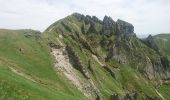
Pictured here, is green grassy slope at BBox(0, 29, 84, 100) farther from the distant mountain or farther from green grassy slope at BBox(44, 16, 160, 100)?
green grassy slope at BBox(44, 16, 160, 100)

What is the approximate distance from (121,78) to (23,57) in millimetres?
92689

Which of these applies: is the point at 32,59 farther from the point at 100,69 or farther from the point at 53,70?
the point at 100,69

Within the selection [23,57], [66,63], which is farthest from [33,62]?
[66,63]

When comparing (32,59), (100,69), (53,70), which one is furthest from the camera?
(100,69)

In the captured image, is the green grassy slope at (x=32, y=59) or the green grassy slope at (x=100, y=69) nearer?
the green grassy slope at (x=32, y=59)

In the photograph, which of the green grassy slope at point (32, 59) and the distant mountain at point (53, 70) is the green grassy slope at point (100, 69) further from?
the green grassy slope at point (32, 59)

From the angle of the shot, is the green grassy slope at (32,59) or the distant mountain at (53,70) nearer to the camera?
the distant mountain at (53,70)

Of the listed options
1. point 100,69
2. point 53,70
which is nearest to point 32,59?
point 53,70

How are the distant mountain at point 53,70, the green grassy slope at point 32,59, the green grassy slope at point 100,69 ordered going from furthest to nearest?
the green grassy slope at point 100,69
the green grassy slope at point 32,59
the distant mountain at point 53,70

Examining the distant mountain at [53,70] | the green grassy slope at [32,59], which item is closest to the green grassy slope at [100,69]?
the distant mountain at [53,70]

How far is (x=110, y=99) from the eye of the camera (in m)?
120

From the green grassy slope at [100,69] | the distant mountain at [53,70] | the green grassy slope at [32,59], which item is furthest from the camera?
the green grassy slope at [100,69]

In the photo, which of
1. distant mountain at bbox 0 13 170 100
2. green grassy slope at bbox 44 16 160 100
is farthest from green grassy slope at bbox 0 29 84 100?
green grassy slope at bbox 44 16 160 100

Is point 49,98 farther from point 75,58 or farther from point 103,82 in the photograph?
point 103,82
